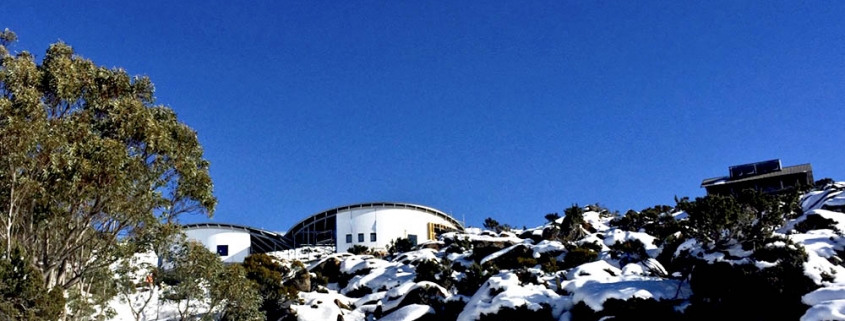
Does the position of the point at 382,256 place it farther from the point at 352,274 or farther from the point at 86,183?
the point at 86,183

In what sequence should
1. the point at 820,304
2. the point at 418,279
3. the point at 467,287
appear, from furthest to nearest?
the point at 418,279 → the point at 467,287 → the point at 820,304

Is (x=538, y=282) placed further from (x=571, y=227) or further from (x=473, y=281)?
(x=571, y=227)

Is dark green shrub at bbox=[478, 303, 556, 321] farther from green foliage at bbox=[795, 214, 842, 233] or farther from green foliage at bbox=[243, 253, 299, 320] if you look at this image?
green foliage at bbox=[795, 214, 842, 233]

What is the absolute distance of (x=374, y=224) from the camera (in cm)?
7988

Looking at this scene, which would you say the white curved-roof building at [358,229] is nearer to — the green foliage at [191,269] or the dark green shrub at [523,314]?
the green foliage at [191,269]

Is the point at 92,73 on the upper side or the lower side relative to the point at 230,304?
upper

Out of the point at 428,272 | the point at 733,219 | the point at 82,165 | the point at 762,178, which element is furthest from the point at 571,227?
the point at 82,165

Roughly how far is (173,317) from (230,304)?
1234 cm

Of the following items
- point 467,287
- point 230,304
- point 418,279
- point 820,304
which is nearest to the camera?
point 820,304

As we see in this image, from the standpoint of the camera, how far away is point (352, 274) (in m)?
54.9

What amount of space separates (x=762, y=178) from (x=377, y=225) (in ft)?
154

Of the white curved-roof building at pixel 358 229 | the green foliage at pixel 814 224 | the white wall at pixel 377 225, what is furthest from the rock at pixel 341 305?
the white wall at pixel 377 225

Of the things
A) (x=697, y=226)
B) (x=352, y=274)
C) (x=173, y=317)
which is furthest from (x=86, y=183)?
(x=352, y=274)

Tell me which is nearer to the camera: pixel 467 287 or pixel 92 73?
pixel 92 73
